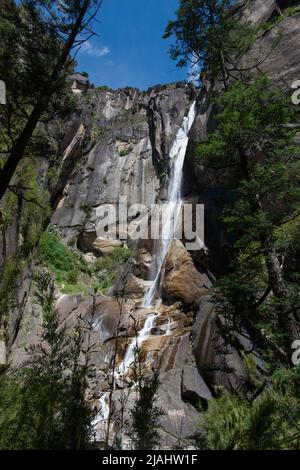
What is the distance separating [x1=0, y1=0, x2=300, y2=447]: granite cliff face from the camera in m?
10.4

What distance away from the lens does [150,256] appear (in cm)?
2320

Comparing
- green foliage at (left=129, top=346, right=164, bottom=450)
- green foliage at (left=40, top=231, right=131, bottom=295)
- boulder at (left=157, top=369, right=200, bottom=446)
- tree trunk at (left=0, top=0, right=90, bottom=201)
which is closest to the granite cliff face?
boulder at (left=157, top=369, right=200, bottom=446)

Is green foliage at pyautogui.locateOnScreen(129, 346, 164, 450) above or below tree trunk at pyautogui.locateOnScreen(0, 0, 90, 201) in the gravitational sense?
below

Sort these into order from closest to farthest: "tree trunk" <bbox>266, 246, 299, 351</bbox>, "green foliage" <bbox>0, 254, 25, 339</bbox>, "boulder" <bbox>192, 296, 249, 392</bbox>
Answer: "tree trunk" <bbox>266, 246, 299, 351</bbox> → "green foliage" <bbox>0, 254, 25, 339</bbox> → "boulder" <bbox>192, 296, 249, 392</bbox>

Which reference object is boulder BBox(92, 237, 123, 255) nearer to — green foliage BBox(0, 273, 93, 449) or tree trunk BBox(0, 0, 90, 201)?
tree trunk BBox(0, 0, 90, 201)

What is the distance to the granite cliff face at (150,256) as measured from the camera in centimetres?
1036

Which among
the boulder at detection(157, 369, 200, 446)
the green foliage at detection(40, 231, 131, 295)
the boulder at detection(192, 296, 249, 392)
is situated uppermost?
the green foliage at detection(40, 231, 131, 295)

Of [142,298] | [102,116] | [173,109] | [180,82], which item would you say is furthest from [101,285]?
[180,82]

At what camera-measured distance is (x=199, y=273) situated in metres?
18.4

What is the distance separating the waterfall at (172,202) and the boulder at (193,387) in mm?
8253

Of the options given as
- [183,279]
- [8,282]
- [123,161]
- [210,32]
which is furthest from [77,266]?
[210,32]

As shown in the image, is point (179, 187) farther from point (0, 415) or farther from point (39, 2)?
point (0, 415)

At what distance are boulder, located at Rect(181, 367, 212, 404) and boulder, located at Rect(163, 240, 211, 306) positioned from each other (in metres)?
4.90

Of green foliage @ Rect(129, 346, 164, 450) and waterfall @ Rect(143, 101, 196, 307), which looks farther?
waterfall @ Rect(143, 101, 196, 307)
